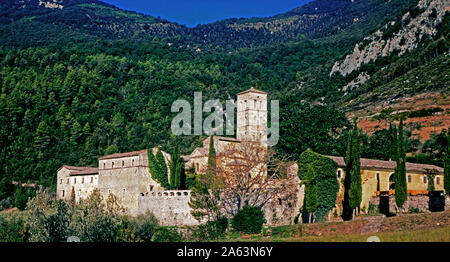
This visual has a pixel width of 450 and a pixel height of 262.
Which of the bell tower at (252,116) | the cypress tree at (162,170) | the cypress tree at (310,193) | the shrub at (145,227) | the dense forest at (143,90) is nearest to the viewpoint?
the shrub at (145,227)

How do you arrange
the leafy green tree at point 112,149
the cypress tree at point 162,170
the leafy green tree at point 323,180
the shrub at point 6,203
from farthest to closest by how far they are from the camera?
the leafy green tree at point 112,149 → the shrub at point 6,203 → the cypress tree at point 162,170 → the leafy green tree at point 323,180

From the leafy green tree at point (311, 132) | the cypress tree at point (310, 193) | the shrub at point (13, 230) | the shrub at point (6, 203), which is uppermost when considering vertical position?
the leafy green tree at point (311, 132)

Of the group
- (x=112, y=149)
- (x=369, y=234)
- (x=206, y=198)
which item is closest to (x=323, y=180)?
(x=206, y=198)

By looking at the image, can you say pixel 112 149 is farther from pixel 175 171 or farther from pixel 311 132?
pixel 311 132

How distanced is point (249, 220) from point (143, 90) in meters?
71.0

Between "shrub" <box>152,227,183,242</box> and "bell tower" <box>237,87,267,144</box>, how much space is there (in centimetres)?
1575

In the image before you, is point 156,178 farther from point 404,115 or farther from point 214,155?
point 404,115

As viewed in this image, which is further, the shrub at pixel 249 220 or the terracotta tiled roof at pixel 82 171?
the terracotta tiled roof at pixel 82 171

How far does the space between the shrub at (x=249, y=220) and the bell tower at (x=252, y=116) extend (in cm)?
1571

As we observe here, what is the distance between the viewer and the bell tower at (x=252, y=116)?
50844 millimetres

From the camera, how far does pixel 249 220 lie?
115 feet

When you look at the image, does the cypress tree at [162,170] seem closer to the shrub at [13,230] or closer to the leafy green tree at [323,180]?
the shrub at [13,230]

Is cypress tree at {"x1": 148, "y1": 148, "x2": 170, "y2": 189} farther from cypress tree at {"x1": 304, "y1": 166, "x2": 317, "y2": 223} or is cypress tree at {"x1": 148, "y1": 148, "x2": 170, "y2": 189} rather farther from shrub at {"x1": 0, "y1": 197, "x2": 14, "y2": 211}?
shrub at {"x1": 0, "y1": 197, "x2": 14, "y2": 211}

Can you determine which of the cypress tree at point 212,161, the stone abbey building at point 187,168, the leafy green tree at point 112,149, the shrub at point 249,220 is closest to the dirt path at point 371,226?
the stone abbey building at point 187,168
